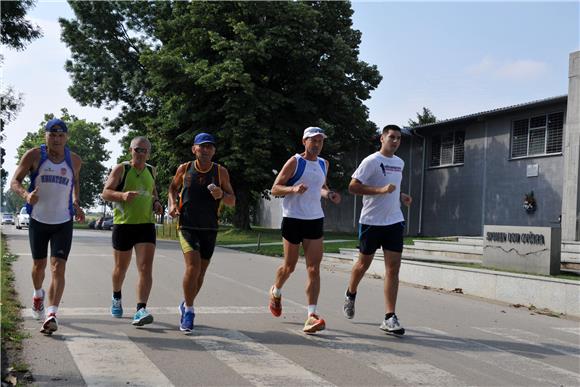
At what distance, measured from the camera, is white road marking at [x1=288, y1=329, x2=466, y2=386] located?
5.14m

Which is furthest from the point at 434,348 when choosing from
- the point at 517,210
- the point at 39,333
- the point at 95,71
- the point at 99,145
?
the point at 99,145

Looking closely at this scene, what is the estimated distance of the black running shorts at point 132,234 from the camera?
711cm

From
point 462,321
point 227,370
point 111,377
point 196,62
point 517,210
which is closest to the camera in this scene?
point 111,377

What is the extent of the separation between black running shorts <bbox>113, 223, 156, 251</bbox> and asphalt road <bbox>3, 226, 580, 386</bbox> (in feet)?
2.82

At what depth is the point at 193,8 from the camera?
31.5 m

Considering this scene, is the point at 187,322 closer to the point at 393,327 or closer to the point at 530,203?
the point at 393,327

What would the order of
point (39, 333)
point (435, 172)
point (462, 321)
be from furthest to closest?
point (435, 172)
point (462, 321)
point (39, 333)

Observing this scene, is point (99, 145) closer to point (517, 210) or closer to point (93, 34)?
point (93, 34)

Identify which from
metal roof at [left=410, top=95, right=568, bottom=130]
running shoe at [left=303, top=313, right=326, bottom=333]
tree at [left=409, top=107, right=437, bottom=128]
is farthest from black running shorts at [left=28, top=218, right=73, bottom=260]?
tree at [left=409, top=107, right=437, bottom=128]

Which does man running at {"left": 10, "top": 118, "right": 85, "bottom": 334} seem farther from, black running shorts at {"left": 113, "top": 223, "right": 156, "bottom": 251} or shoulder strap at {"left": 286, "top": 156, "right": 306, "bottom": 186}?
shoulder strap at {"left": 286, "top": 156, "right": 306, "bottom": 186}

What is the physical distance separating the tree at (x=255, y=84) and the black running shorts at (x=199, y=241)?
22.1 metres

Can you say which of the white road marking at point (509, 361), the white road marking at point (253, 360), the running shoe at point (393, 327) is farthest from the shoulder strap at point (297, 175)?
the white road marking at point (509, 361)

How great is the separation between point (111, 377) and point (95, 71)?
37.8 m

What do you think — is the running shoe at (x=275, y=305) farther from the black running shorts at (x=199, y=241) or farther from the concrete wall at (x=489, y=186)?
the concrete wall at (x=489, y=186)
